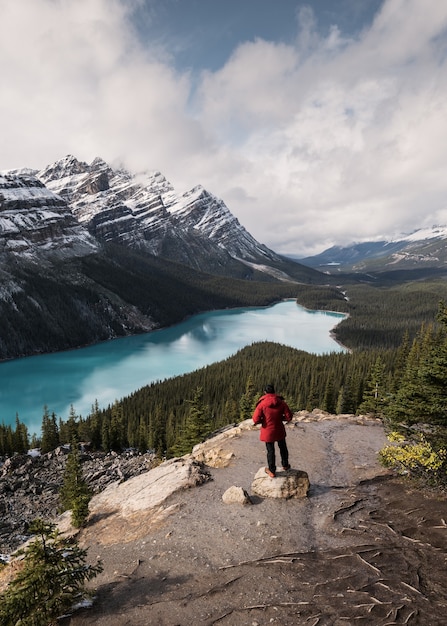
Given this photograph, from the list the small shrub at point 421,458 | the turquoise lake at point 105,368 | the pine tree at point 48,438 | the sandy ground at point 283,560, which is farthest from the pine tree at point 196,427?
the turquoise lake at point 105,368

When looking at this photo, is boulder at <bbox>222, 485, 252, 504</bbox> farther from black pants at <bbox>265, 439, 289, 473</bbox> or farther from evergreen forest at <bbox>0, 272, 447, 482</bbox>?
evergreen forest at <bbox>0, 272, 447, 482</bbox>

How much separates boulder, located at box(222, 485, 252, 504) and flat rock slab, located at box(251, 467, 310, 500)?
1.90 ft

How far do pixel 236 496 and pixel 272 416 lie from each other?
3.27 m

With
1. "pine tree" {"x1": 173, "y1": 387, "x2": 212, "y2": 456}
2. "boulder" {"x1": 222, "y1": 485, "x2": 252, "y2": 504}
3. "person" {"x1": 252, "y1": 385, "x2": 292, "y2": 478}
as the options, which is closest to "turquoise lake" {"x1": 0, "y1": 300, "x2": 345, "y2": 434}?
"pine tree" {"x1": 173, "y1": 387, "x2": 212, "y2": 456}

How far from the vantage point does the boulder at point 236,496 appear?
41.9 feet

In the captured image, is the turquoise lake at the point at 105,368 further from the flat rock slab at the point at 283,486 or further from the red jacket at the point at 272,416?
the red jacket at the point at 272,416

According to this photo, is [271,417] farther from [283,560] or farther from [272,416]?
[283,560]

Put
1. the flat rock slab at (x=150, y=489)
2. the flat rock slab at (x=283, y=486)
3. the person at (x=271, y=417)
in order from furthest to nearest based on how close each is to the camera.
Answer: the flat rock slab at (x=150, y=489)
the flat rock slab at (x=283, y=486)
the person at (x=271, y=417)

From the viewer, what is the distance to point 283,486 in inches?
513

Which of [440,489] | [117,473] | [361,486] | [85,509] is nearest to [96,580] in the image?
[85,509]

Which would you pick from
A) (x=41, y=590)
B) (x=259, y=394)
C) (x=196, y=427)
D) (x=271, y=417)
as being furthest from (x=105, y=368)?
(x=41, y=590)

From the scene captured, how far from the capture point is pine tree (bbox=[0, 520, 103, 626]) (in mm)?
6723

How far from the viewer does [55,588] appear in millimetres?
7434

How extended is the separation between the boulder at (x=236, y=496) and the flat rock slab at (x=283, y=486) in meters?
0.58
